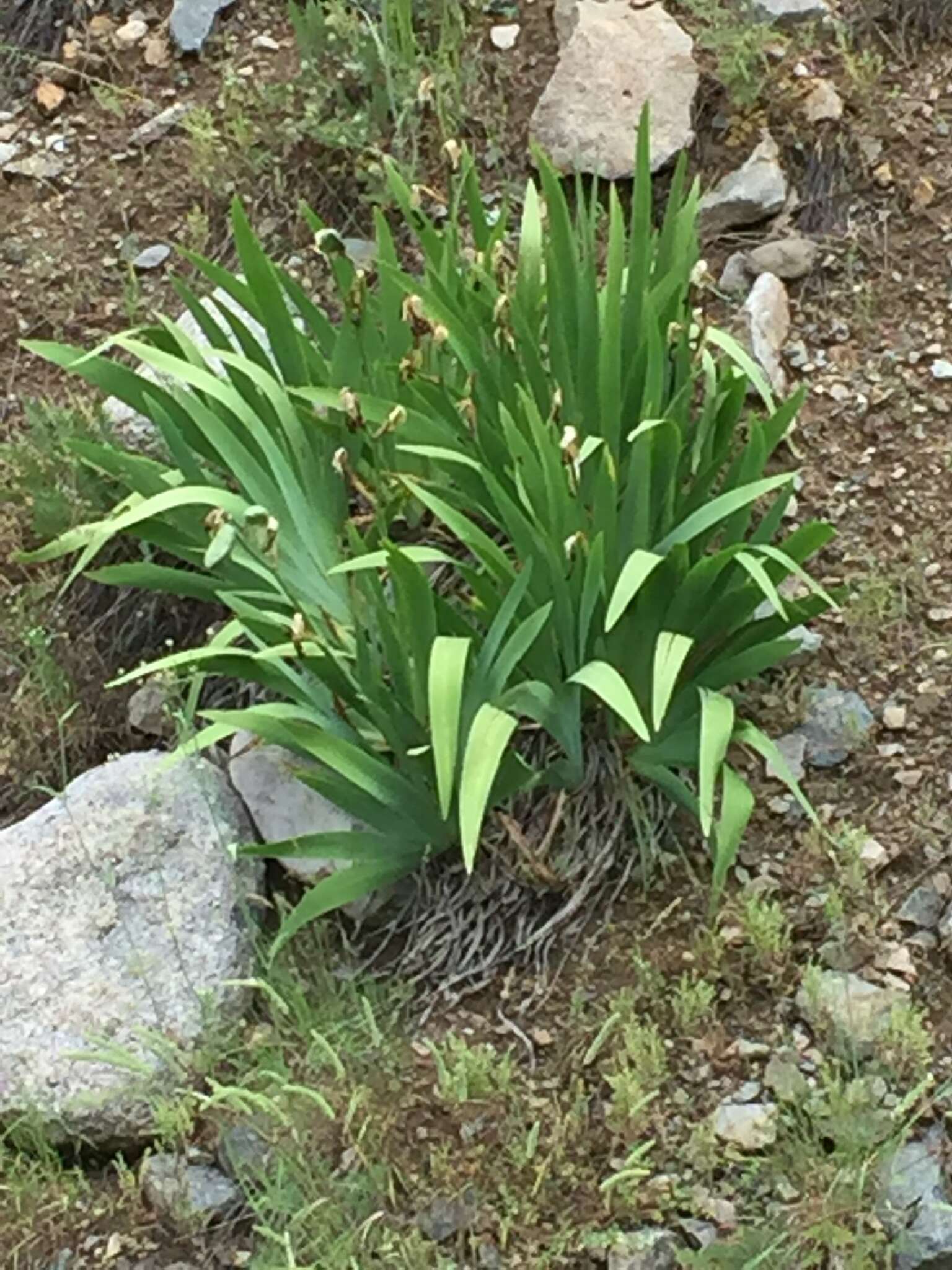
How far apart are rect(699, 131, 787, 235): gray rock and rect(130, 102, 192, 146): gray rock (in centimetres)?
115

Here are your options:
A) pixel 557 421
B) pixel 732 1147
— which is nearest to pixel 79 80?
pixel 557 421

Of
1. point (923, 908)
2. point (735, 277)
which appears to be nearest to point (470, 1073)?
point (923, 908)

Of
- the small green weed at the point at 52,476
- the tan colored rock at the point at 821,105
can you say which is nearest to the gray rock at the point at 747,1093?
the small green weed at the point at 52,476

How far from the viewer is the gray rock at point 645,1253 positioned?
2.10 m

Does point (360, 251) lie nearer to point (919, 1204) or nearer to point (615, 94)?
point (615, 94)

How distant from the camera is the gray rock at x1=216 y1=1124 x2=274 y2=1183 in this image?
2260 millimetres

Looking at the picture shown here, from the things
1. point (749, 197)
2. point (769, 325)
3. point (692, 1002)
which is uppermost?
point (749, 197)

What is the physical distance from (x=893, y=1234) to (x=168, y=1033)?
97 cm

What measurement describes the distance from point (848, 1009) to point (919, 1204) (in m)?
0.26

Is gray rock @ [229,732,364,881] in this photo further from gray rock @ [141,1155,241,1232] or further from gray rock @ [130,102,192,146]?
gray rock @ [130,102,192,146]

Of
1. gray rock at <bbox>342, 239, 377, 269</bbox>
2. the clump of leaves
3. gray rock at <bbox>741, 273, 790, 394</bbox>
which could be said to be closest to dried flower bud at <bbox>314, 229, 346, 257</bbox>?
the clump of leaves

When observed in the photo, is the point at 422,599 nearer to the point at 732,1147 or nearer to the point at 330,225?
the point at 732,1147

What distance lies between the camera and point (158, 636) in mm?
2932

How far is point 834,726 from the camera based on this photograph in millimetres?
2592
